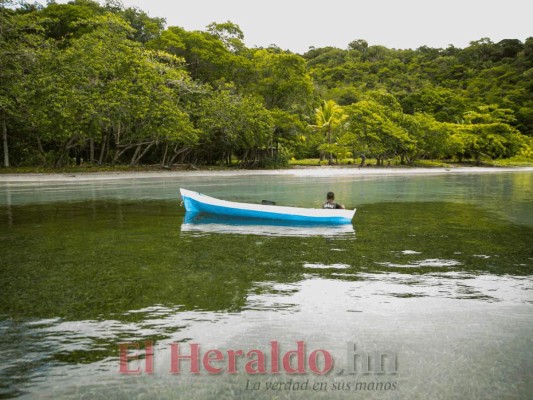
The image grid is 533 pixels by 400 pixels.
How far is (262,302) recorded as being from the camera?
8000 millimetres

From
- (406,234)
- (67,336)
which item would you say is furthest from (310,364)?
(406,234)

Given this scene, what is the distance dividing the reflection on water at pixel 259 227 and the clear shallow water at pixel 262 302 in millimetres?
179

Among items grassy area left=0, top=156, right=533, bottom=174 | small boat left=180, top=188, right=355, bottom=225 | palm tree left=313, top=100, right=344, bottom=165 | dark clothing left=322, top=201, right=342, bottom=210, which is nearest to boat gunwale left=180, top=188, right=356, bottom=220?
small boat left=180, top=188, right=355, bottom=225

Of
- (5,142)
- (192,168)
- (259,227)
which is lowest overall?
(259,227)

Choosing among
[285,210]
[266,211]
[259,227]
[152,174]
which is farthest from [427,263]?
[152,174]

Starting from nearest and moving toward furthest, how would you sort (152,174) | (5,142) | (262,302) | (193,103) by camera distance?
(262,302)
(5,142)
(152,174)
(193,103)

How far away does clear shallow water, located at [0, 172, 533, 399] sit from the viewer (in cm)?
541

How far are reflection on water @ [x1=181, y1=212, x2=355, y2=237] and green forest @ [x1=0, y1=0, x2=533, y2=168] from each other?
18.8 meters

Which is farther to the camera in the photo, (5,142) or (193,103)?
(193,103)

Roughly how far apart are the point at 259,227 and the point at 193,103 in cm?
2736

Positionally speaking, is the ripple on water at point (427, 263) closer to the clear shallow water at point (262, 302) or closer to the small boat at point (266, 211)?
the clear shallow water at point (262, 302)

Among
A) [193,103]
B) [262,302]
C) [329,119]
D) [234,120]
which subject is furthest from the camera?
[329,119]

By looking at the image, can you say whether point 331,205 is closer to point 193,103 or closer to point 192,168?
point 193,103

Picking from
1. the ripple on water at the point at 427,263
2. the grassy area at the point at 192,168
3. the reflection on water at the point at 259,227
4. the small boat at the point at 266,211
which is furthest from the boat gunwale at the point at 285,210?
the grassy area at the point at 192,168
